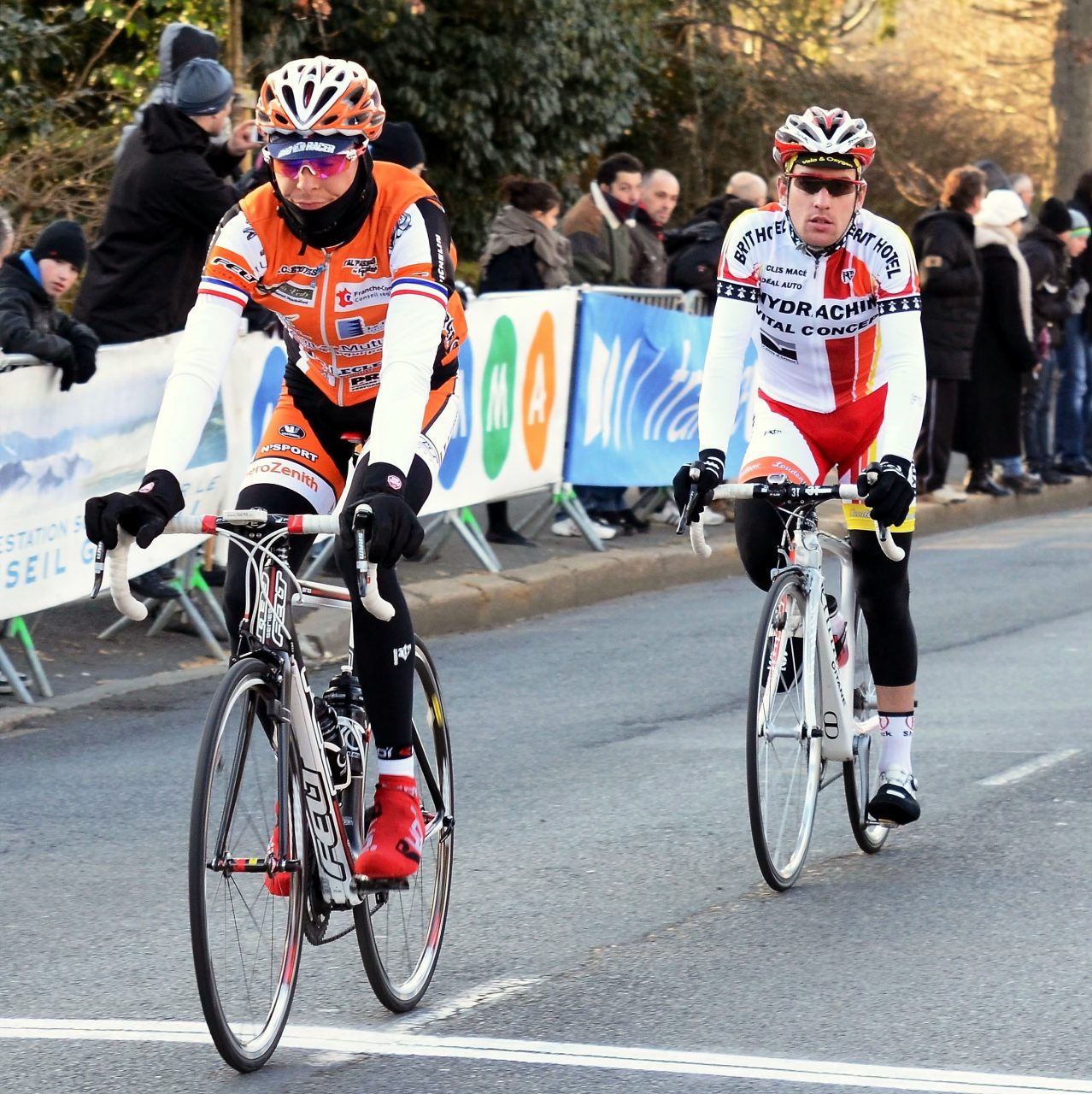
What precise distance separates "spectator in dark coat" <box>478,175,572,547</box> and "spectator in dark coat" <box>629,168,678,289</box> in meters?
1.40

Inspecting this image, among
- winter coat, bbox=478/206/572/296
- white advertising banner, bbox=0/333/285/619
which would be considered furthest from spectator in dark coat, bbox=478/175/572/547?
white advertising banner, bbox=0/333/285/619

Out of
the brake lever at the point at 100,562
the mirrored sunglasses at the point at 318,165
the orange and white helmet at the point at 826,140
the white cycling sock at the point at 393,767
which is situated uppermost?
the mirrored sunglasses at the point at 318,165

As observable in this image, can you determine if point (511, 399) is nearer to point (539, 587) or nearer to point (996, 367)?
point (539, 587)

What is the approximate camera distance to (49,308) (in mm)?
9008

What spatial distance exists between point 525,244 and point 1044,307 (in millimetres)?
5602

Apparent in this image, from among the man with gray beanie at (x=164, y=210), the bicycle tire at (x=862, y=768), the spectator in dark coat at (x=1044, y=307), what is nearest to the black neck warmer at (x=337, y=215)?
the bicycle tire at (x=862, y=768)

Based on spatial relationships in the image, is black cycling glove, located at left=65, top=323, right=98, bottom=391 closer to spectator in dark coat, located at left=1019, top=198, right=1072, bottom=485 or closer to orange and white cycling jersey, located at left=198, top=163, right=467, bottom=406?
orange and white cycling jersey, located at left=198, top=163, right=467, bottom=406

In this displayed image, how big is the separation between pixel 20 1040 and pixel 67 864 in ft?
5.70

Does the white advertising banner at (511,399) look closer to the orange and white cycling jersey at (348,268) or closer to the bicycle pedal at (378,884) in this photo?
the orange and white cycling jersey at (348,268)

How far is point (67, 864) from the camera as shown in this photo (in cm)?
Result: 638

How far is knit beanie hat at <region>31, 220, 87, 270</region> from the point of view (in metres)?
9.10

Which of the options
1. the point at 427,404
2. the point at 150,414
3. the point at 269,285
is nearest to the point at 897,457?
the point at 427,404

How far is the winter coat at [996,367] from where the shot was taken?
15727 millimetres

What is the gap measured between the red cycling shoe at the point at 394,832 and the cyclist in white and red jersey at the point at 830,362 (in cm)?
146
